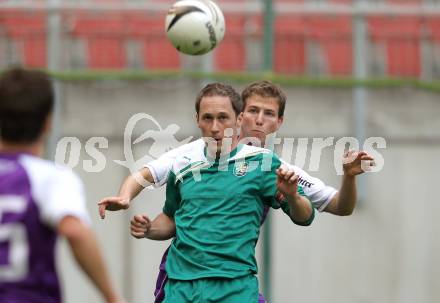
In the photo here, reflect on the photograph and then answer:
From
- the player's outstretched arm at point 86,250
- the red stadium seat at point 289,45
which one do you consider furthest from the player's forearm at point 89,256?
the red stadium seat at point 289,45

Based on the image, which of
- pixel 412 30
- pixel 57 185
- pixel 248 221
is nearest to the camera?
pixel 57 185

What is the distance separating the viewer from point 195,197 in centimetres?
569

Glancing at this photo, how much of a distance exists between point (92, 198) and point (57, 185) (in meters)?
6.25

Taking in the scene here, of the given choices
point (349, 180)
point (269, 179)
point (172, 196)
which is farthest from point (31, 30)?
point (349, 180)

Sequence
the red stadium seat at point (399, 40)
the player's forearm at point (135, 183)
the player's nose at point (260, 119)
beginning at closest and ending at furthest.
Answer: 1. the player's forearm at point (135, 183)
2. the player's nose at point (260, 119)
3. the red stadium seat at point (399, 40)

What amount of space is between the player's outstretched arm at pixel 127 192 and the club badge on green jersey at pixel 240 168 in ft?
1.82

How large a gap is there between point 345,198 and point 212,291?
89 cm

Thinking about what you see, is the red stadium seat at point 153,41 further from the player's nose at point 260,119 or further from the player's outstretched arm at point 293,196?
the player's outstretched arm at point 293,196

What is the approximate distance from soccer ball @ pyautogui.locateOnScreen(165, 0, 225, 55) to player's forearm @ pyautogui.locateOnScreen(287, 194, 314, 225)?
5.28 ft

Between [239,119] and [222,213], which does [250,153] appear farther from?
[222,213]

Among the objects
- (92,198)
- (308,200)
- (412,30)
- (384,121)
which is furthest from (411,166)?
(308,200)

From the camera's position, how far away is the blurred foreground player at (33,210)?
413 cm

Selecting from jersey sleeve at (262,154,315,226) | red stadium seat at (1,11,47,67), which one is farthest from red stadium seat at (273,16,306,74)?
jersey sleeve at (262,154,315,226)

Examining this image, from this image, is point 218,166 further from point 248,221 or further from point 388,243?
point 388,243
